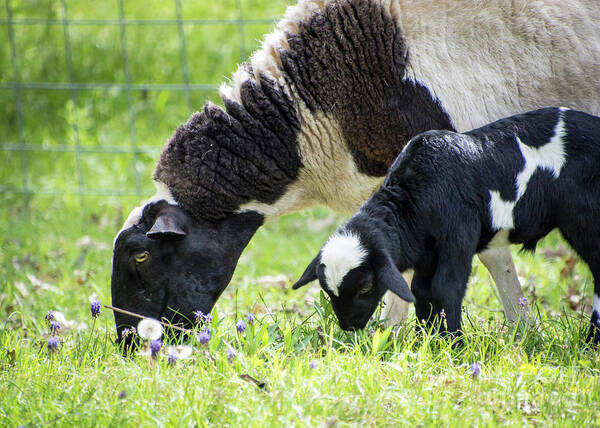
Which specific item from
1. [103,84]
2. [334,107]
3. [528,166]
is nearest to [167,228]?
[334,107]

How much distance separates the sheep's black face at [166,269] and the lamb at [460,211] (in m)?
0.87

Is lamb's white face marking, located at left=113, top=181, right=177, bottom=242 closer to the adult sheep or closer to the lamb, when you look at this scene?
the adult sheep

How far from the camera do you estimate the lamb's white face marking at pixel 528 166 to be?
3.88 metres

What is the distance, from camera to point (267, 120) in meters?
4.57

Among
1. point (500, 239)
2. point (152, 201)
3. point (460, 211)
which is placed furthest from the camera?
point (152, 201)

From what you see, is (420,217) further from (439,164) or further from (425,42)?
(425,42)

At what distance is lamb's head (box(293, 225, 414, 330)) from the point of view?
3.62 metres

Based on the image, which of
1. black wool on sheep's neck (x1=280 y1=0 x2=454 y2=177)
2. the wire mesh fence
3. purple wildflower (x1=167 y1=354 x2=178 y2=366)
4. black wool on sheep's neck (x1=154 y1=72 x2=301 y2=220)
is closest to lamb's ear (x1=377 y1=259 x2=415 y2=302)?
purple wildflower (x1=167 y1=354 x2=178 y2=366)

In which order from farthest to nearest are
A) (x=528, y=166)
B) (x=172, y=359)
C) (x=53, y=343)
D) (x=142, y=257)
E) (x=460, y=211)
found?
(x=142, y=257)
(x=528, y=166)
(x=460, y=211)
(x=53, y=343)
(x=172, y=359)

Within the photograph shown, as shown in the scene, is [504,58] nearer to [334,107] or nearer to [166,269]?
[334,107]

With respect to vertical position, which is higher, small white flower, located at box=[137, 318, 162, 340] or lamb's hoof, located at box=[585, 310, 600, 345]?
small white flower, located at box=[137, 318, 162, 340]

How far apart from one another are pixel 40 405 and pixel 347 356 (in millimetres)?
1325

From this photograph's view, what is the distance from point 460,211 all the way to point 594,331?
0.94m

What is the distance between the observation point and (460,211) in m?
3.79
